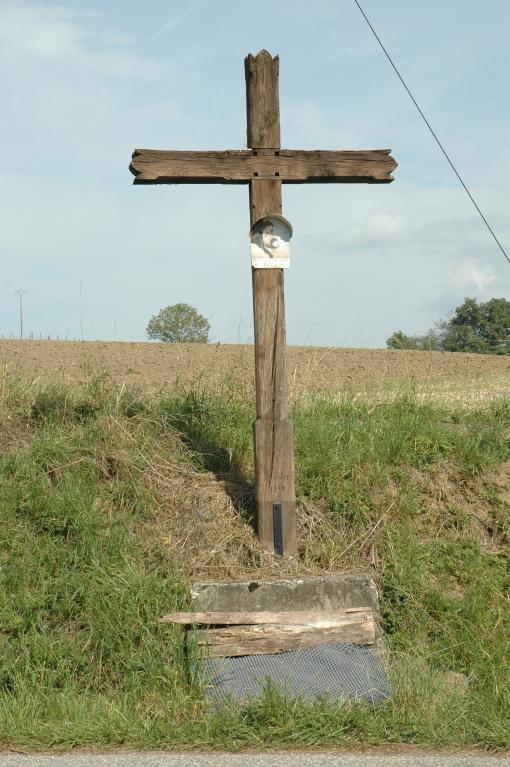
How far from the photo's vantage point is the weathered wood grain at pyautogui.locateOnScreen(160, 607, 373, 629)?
5926 mm

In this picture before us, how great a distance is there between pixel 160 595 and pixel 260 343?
2.00m

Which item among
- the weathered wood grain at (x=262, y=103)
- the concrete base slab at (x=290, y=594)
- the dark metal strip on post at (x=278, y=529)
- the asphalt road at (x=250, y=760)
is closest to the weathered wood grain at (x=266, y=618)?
the concrete base slab at (x=290, y=594)

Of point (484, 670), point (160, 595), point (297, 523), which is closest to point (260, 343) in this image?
point (297, 523)

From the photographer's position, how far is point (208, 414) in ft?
28.7

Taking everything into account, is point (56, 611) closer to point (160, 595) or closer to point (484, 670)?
point (160, 595)

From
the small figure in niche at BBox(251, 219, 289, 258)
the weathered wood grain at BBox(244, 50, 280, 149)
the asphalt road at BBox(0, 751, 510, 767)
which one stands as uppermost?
the weathered wood grain at BBox(244, 50, 280, 149)

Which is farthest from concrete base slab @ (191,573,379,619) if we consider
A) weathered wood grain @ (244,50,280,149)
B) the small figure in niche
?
weathered wood grain @ (244,50,280,149)

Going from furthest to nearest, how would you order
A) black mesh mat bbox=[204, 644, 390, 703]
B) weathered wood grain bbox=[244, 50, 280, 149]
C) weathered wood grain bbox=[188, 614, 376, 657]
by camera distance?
1. weathered wood grain bbox=[244, 50, 280, 149]
2. weathered wood grain bbox=[188, 614, 376, 657]
3. black mesh mat bbox=[204, 644, 390, 703]

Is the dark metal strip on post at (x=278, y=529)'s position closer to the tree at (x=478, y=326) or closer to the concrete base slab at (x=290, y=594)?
the concrete base slab at (x=290, y=594)

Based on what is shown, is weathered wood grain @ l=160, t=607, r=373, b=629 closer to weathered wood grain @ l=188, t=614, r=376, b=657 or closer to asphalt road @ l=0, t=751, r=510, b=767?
weathered wood grain @ l=188, t=614, r=376, b=657

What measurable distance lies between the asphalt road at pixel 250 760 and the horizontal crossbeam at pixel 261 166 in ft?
13.4

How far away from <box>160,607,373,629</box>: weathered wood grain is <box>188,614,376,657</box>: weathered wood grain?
0.03 meters

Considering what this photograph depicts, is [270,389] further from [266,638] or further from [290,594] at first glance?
[266,638]

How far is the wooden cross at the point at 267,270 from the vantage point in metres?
7.05
